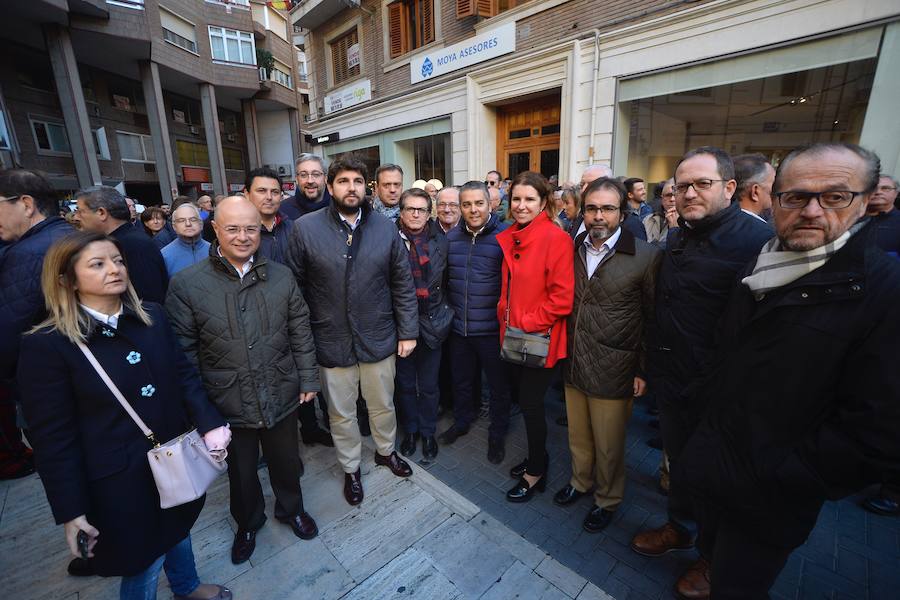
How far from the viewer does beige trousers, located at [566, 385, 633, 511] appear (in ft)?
8.58

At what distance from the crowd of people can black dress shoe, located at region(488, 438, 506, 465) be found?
25 millimetres

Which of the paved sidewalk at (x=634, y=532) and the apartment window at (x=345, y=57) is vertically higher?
the apartment window at (x=345, y=57)

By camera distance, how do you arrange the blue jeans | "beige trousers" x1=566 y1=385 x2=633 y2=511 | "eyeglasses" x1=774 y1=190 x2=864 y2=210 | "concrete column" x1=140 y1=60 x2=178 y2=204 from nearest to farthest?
1. "eyeglasses" x1=774 y1=190 x2=864 y2=210
2. the blue jeans
3. "beige trousers" x1=566 y1=385 x2=633 y2=511
4. "concrete column" x1=140 y1=60 x2=178 y2=204

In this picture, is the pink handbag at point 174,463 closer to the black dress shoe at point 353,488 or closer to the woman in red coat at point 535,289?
the black dress shoe at point 353,488

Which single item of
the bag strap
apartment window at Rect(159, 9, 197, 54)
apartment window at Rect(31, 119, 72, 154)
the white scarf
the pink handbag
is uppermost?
apartment window at Rect(159, 9, 197, 54)

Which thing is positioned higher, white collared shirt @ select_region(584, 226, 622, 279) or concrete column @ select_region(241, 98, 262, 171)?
concrete column @ select_region(241, 98, 262, 171)

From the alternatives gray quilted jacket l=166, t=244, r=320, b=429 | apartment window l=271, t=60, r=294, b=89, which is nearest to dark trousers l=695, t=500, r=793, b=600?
gray quilted jacket l=166, t=244, r=320, b=429

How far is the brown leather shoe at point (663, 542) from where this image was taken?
2475 mm

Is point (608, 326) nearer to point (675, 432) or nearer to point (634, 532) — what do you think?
point (675, 432)

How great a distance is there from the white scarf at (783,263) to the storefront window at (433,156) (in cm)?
982

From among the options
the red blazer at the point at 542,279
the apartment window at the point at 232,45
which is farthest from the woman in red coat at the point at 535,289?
the apartment window at the point at 232,45

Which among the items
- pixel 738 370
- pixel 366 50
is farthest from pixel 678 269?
pixel 366 50

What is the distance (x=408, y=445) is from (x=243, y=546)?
1464 millimetres

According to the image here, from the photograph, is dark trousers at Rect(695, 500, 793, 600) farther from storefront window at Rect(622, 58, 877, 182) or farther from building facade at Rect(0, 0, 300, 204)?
building facade at Rect(0, 0, 300, 204)
